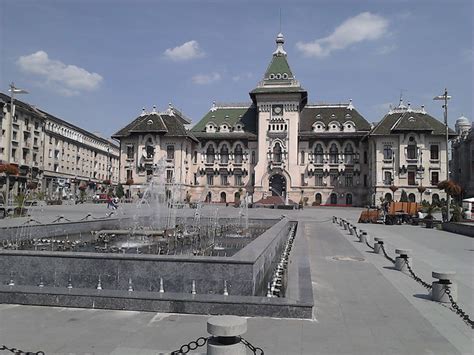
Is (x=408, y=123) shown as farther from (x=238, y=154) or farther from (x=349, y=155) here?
(x=238, y=154)

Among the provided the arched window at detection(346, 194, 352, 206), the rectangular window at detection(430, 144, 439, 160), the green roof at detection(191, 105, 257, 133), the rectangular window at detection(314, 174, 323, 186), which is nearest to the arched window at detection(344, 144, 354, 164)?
the rectangular window at detection(314, 174, 323, 186)

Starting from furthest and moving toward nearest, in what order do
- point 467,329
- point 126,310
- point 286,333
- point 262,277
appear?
point 262,277
point 126,310
point 467,329
point 286,333

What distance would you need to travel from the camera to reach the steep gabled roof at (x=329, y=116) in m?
64.6

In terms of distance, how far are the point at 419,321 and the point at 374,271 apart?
459cm

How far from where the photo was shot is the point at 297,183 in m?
62.3

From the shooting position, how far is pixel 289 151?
2443 inches

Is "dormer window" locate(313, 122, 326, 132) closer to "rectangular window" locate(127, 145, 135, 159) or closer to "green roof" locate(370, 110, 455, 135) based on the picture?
"green roof" locate(370, 110, 455, 135)

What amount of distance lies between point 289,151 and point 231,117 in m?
12.7

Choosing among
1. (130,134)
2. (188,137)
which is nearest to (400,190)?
(188,137)

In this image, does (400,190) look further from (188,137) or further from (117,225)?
(117,225)

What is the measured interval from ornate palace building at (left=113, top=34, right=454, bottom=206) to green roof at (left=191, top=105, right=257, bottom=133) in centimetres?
30

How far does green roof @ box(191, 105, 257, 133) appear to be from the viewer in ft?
222

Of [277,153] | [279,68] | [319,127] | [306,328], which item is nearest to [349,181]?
[319,127]

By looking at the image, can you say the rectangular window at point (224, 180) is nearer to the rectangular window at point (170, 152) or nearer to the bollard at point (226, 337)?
the rectangular window at point (170, 152)
